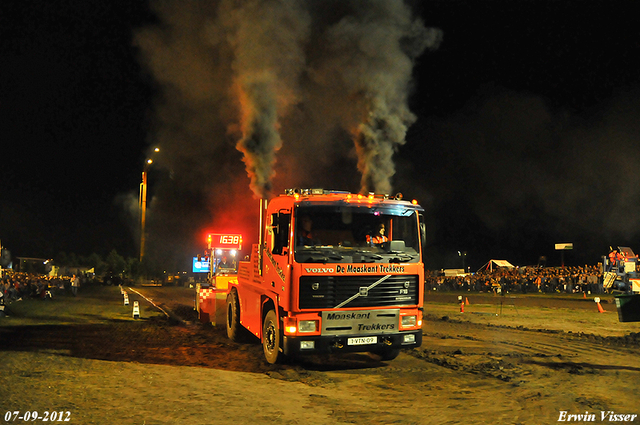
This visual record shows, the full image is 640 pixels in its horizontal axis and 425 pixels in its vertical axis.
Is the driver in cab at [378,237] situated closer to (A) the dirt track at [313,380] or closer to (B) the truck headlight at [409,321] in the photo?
(B) the truck headlight at [409,321]

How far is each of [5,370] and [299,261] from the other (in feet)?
17.5

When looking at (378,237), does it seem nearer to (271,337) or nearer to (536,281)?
(271,337)

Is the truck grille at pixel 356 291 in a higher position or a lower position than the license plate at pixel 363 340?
higher

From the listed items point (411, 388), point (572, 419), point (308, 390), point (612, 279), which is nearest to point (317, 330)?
point (308, 390)

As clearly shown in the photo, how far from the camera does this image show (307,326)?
8.62 m

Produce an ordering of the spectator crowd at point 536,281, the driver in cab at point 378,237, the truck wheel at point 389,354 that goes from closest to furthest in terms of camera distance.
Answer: the driver in cab at point 378,237, the truck wheel at point 389,354, the spectator crowd at point 536,281

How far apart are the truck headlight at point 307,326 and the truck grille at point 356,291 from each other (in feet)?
0.85

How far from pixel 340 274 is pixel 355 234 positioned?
1.02 metres

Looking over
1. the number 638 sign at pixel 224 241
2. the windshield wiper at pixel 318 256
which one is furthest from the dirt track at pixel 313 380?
the number 638 sign at pixel 224 241

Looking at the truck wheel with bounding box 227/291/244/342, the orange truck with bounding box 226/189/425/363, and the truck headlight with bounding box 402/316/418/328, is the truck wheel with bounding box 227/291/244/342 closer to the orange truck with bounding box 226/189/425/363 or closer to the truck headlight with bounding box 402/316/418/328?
the orange truck with bounding box 226/189/425/363

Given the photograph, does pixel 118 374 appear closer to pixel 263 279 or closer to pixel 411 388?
pixel 263 279

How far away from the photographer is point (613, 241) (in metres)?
81.5

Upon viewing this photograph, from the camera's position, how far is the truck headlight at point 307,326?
8.57m

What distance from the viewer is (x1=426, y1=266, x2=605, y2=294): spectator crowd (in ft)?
122
